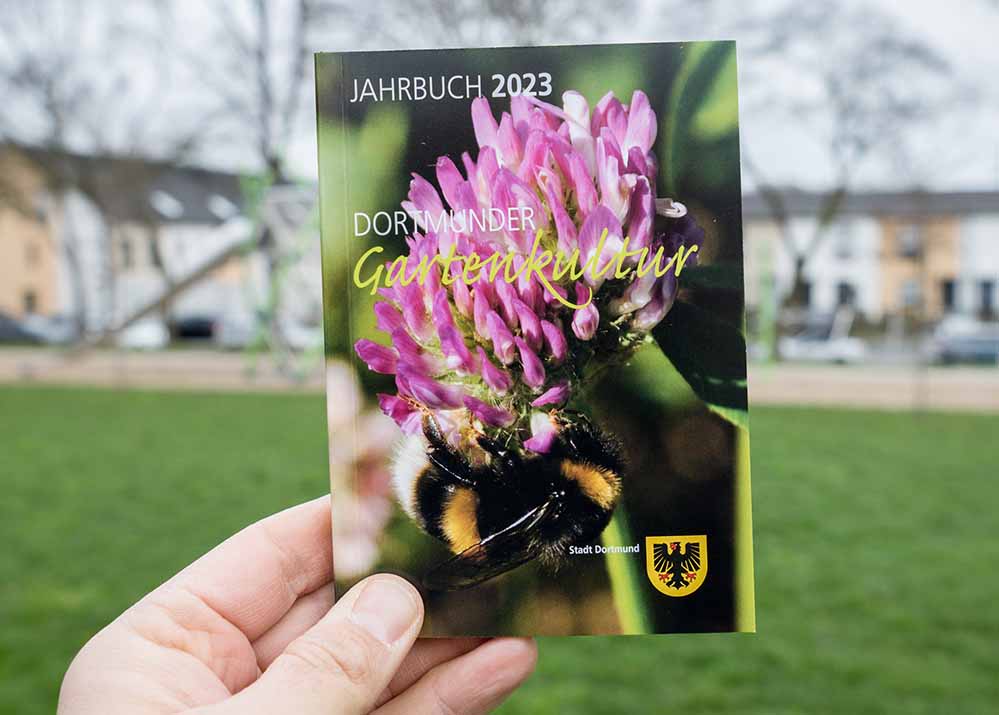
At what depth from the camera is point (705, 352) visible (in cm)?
105

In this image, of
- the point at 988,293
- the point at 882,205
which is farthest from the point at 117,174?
the point at 988,293

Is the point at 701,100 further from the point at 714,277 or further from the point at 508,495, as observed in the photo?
the point at 508,495

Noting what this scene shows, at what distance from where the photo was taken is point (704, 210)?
3.41 feet

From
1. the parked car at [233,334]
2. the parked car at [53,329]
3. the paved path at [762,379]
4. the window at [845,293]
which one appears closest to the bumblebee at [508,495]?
the paved path at [762,379]

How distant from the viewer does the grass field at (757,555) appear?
10.3 ft

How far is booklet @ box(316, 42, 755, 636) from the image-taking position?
3.42ft

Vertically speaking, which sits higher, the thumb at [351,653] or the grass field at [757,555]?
the thumb at [351,653]

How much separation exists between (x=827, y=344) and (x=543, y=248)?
1979 centimetres

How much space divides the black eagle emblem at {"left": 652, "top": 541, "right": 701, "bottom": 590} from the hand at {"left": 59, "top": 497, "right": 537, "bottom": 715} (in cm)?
19

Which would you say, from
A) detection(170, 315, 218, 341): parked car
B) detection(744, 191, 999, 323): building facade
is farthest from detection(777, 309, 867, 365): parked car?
detection(170, 315, 218, 341): parked car

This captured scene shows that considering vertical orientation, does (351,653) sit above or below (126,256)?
below

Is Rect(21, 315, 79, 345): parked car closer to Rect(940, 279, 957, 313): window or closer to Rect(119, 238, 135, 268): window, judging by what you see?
Rect(119, 238, 135, 268): window

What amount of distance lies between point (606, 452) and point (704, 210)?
244 mm

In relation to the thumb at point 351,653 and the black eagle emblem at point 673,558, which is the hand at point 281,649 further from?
the black eagle emblem at point 673,558
